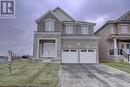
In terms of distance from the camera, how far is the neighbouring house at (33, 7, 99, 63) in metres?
28.3

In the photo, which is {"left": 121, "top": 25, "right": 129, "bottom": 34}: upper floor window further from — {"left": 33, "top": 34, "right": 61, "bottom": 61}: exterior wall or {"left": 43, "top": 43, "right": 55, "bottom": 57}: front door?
{"left": 43, "top": 43, "right": 55, "bottom": 57}: front door

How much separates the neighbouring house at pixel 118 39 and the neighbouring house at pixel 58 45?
513 cm

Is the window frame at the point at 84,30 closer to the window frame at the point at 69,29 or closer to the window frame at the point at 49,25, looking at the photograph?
the window frame at the point at 69,29

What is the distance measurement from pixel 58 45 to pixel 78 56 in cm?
341

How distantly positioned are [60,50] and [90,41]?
4.76 m

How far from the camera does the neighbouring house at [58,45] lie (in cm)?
2828

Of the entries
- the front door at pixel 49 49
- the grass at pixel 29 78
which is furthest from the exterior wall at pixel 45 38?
the grass at pixel 29 78

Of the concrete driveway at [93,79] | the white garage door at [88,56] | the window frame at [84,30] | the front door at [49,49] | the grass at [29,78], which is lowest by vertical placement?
the concrete driveway at [93,79]

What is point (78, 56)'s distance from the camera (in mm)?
29062

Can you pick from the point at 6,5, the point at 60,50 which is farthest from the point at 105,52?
the point at 6,5

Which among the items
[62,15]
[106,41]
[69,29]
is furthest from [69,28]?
[106,41]

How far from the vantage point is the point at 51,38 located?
28.3 metres

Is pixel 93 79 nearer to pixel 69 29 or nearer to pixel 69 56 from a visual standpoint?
pixel 69 56

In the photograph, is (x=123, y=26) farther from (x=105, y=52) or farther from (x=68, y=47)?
(x=68, y=47)
